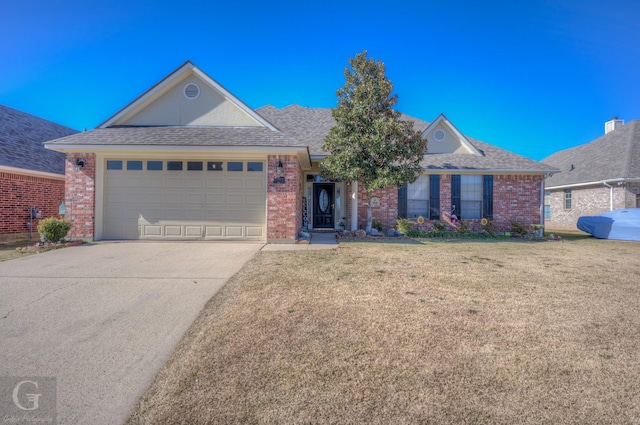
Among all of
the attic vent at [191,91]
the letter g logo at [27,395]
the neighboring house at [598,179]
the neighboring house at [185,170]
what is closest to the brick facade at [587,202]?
the neighboring house at [598,179]

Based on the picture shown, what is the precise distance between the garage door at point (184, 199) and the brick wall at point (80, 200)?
41cm

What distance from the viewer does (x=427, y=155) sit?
13852 mm

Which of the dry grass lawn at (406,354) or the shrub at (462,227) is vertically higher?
the shrub at (462,227)

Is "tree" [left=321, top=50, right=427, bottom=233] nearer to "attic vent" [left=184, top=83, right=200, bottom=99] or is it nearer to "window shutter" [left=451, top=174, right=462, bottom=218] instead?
"window shutter" [left=451, top=174, right=462, bottom=218]

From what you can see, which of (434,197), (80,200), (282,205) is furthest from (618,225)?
(80,200)

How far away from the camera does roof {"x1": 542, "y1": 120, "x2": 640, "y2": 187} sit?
53.3ft

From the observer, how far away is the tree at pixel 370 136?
33.9 ft

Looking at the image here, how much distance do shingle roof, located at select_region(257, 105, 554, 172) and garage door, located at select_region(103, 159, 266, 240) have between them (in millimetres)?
3185

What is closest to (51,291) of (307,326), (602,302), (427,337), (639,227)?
(307,326)

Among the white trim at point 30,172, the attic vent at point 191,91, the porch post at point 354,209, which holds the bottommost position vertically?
the porch post at point 354,209

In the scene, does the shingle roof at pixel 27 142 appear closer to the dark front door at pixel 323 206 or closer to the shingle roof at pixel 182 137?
the shingle roof at pixel 182 137

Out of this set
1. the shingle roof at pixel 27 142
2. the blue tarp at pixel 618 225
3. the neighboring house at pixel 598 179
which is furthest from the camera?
the neighboring house at pixel 598 179

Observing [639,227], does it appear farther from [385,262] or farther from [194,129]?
[194,129]

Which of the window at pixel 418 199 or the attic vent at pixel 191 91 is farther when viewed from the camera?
the window at pixel 418 199
